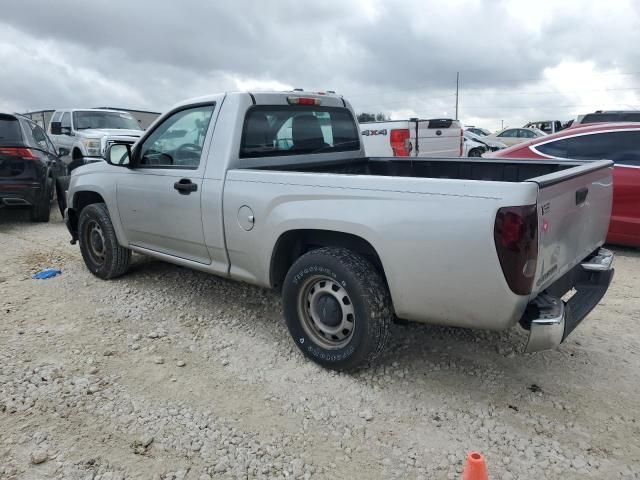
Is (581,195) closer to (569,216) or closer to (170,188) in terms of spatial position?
(569,216)

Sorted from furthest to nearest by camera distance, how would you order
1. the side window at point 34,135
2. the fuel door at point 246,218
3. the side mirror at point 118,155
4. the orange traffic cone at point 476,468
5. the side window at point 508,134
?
the side window at point 508,134 < the side window at point 34,135 < the side mirror at point 118,155 < the fuel door at point 246,218 < the orange traffic cone at point 476,468

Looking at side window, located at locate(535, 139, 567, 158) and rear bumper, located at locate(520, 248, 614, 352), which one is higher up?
side window, located at locate(535, 139, 567, 158)

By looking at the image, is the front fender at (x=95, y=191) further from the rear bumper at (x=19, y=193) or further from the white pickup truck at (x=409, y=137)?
the white pickup truck at (x=409, y=137)

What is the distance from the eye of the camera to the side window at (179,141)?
13.2 ft

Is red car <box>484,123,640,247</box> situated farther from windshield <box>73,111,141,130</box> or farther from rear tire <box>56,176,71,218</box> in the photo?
windshield <box>73,111,141,130</box>

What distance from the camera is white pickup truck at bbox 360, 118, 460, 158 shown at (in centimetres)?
1155

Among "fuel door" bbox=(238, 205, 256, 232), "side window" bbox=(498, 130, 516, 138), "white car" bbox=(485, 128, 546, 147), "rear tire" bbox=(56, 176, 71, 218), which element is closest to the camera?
"fuel door" bbox=(238, 205, 256, 232)

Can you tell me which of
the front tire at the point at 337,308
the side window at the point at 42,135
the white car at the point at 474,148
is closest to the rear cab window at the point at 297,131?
the front tire at the point at 337,308

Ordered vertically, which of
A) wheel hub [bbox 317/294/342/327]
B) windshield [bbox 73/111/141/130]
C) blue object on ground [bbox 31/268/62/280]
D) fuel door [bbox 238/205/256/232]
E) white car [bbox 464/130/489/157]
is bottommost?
white car [bbox 464/130/489/157]

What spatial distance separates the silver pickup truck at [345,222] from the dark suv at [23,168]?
3227 millimetres

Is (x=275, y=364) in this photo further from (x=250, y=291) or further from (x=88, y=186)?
(x=88, y=186)

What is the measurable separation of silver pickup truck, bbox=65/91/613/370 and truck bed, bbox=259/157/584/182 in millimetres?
12

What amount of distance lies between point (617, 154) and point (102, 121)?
10804mm

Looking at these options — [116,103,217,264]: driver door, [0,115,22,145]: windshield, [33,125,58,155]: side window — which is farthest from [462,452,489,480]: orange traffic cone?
[33,125,58,155]: side window
